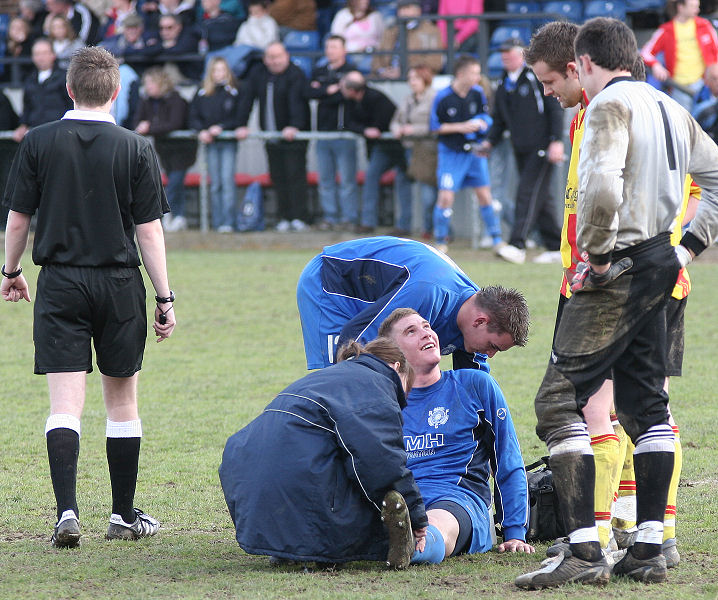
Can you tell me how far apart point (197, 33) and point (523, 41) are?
16.6 feet

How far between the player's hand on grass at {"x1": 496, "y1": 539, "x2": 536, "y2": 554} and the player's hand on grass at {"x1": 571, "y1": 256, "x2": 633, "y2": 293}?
126cm

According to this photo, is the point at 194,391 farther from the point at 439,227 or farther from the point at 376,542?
the point at 439,227

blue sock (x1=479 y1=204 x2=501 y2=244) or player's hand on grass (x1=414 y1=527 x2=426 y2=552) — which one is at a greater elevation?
player's hand on grass (x1=414 y1=527 x2=426 y2=552)

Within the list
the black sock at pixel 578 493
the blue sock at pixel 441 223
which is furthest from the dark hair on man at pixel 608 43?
the blue sock at pixel 441 223

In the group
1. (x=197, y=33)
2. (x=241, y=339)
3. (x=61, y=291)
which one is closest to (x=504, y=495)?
(x=61, y=291)

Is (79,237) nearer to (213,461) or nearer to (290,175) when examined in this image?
(213,461)

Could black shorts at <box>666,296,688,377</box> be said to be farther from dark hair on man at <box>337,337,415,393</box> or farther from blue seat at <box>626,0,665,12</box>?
blue seat at <box>626,0,665,12</box>

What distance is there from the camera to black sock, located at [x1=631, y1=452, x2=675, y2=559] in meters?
4.30

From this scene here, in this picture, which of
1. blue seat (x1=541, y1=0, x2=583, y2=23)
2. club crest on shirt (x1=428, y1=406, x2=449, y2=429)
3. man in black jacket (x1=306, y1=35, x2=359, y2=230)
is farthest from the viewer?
blue seat (x1=541, y1=0, x2=583, y2=23)

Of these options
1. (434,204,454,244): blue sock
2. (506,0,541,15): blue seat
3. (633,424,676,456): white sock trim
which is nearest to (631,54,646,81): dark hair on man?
(633,424,676,456): white sock trim

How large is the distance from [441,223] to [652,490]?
33.9 ft

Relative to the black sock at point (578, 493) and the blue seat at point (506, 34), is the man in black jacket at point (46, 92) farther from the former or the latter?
the black sock at point (578, 493)

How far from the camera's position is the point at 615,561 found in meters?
4.53

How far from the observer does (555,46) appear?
4.73m
